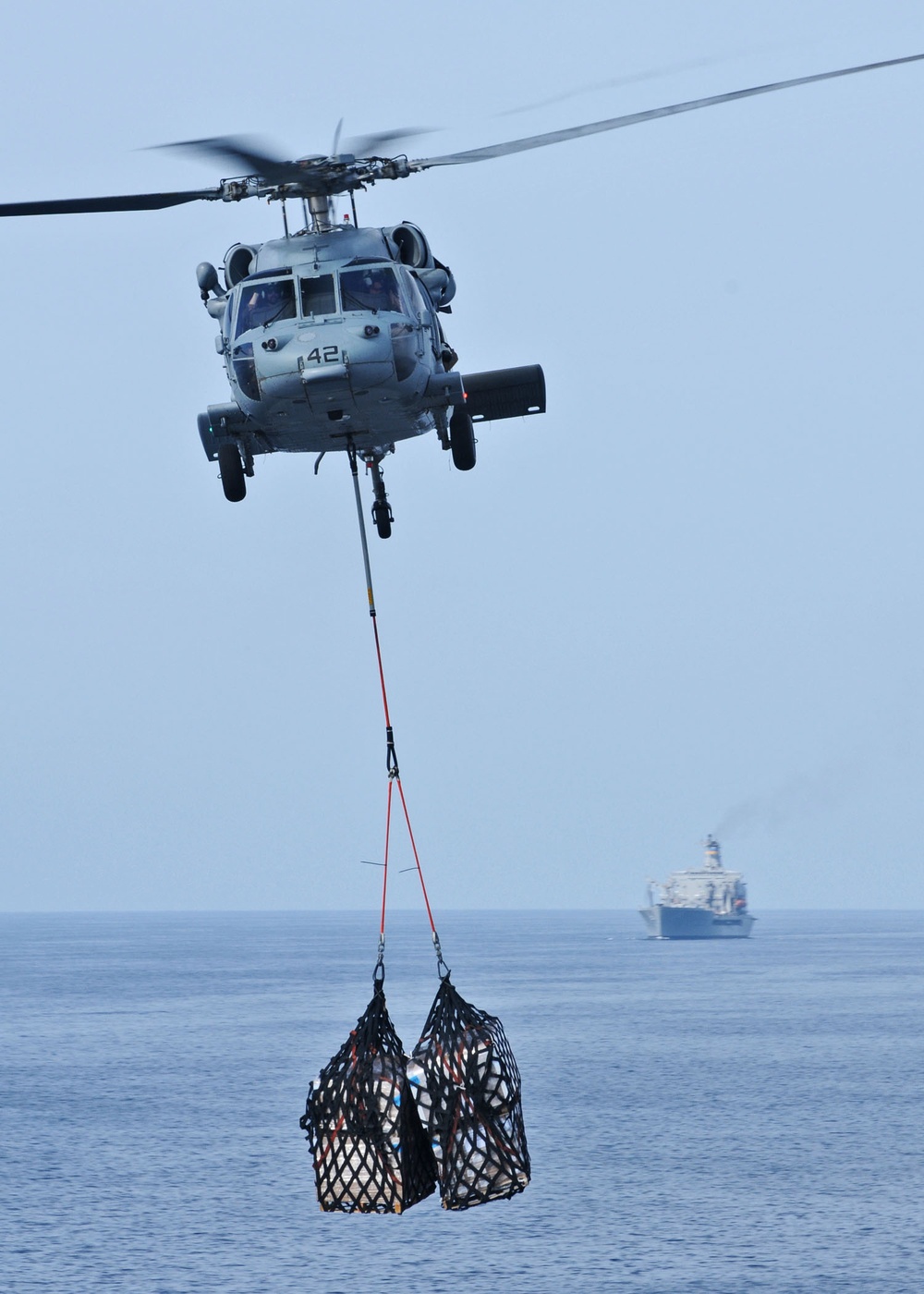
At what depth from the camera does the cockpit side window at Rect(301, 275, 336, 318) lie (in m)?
12.3

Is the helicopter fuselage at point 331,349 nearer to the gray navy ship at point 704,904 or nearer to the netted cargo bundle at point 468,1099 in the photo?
the netted cargo bundle at point 468,1099

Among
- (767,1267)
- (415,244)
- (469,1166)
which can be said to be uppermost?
(415,244)

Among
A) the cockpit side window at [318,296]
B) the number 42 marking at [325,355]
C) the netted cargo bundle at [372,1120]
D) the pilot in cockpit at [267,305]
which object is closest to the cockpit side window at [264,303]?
the pilot in cockpit at [267,305]

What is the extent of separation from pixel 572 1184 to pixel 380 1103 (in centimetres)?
3916

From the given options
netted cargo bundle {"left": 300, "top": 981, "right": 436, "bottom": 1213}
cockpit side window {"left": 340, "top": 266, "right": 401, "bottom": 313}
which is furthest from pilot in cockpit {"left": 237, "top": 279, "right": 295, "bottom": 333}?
netted cargo bundle {"left": 300, "top": 981, "right": 436, "bottom": 1213}

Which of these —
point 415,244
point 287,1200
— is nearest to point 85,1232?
point 287,1200

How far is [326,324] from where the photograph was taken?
12.1 metres

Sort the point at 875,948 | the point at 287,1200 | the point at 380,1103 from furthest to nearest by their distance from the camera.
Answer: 1. the point at 875,948
2. the point at 287,1200
3. the point at 380,1103

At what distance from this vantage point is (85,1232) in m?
44.8

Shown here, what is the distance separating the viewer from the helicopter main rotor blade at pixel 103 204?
35.8 ft

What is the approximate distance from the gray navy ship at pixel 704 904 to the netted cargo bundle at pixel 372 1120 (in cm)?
14070

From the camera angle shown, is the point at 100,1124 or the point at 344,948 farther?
the point at 344,948

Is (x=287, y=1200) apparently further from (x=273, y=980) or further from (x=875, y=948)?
(x=875, y=948)

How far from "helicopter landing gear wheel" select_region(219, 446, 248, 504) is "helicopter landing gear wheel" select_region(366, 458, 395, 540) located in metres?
1.38
